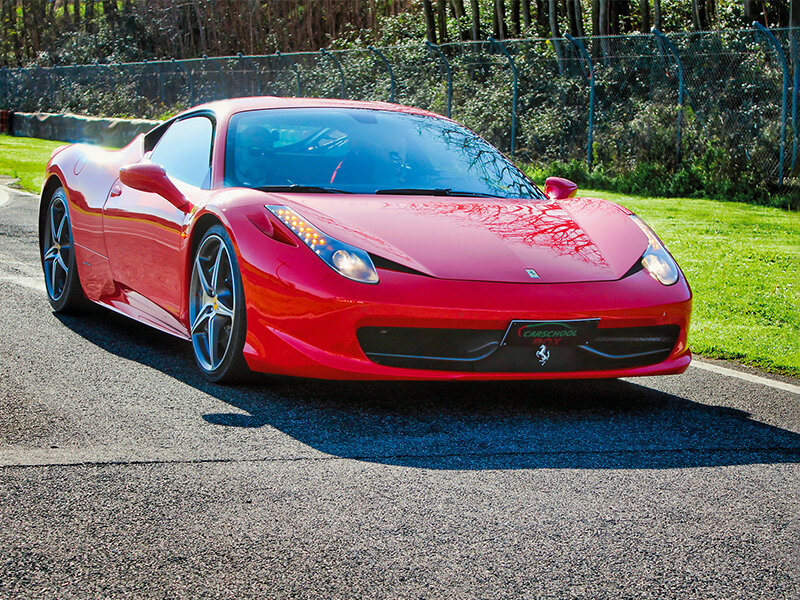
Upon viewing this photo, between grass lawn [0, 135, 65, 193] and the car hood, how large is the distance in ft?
36.1

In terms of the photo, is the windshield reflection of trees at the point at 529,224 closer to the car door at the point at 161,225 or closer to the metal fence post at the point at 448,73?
the car door at the point at 161,225

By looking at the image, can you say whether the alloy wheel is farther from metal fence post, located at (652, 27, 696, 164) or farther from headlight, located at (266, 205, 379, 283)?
metal fence post, located at (652, 27, 696, 164)

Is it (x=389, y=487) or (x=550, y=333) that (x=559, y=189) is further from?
(x=389, y=487)

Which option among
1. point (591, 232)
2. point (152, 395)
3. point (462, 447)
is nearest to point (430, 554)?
point (462, 447)

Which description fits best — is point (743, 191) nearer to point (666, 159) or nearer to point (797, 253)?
point (666, 159)

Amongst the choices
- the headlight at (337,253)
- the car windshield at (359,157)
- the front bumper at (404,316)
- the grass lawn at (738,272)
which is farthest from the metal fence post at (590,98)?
the headlight at (337,253)

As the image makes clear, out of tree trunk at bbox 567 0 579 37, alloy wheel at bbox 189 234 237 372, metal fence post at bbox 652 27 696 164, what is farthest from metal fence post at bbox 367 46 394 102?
alloy wheel at bbox 189 234 237 372

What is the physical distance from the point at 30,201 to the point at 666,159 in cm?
831

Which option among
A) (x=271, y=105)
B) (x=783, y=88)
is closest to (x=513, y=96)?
(x=783, y=88)

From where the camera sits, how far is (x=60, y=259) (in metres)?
6.59

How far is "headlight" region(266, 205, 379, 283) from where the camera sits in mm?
4367

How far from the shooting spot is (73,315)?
656cm

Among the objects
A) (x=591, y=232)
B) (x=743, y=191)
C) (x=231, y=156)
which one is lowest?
(x=743, y=191)

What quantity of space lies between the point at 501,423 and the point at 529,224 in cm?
102
